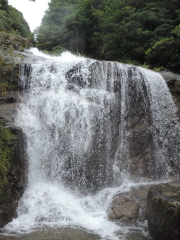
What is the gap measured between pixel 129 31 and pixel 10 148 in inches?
569

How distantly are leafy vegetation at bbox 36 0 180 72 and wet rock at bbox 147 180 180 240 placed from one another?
39.3 ft

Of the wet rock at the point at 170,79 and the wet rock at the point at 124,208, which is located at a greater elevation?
the wet rock at the point at 170,79

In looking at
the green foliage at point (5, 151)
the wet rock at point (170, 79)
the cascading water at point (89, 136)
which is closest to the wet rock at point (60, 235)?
the cascading water at point (89, 136)

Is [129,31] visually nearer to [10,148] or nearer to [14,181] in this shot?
[10,148]

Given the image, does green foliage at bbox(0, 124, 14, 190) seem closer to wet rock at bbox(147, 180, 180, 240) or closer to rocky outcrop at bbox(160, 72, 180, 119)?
wet rock at bbox(147, 180, 180, 240)

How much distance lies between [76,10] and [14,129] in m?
18.5

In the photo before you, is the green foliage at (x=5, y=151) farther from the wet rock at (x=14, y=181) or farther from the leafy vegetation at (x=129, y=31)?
the leafy vegetation at (x=129, y=31)

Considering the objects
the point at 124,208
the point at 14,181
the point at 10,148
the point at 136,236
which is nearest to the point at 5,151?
the point at 10,148

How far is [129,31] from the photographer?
16.7 metres

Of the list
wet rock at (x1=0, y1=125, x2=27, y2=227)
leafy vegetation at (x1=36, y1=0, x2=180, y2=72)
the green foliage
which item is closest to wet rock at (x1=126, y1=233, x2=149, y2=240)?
wet rock at (x1=0, y1=125, x2=27, y2=227)

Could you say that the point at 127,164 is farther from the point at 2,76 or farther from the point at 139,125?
the point at 2,76

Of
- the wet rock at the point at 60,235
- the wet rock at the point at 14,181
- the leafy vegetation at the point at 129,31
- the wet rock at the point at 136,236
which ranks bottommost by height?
the wet rock at the point at 136,236

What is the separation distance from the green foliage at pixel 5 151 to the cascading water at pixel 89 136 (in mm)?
1081

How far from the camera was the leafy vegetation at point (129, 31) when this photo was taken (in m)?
15.0
